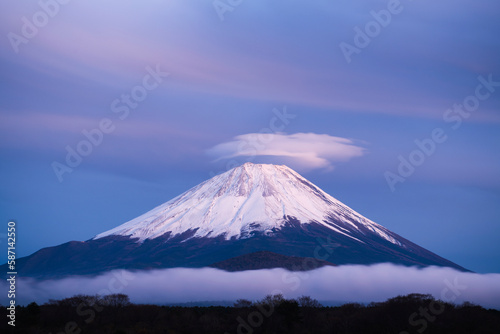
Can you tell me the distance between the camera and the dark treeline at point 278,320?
7194cm

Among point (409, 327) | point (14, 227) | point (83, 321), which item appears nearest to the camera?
point (14, 227)

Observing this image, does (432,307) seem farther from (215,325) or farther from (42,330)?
(42,330)

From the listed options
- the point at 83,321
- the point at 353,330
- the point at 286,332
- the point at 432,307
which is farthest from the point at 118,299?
the point at 432,307

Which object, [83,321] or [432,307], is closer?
[432,307]

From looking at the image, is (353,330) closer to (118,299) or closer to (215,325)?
(215,325)

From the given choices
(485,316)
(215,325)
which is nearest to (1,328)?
(215,325)

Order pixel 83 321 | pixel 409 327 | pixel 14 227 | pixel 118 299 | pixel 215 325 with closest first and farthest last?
1. pixel 14 227
2. pixel 409 327
3. pixel 215 325
4. pixel 83 321
5. pixel 118 299

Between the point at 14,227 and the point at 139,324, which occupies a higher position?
the point at 14,227

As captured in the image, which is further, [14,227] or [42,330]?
[42,330]

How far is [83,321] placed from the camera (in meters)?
83.0

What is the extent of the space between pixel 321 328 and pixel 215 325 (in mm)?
11969

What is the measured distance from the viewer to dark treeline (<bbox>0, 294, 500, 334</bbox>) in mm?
71938

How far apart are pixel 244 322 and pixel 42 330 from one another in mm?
23286

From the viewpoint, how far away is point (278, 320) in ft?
254
